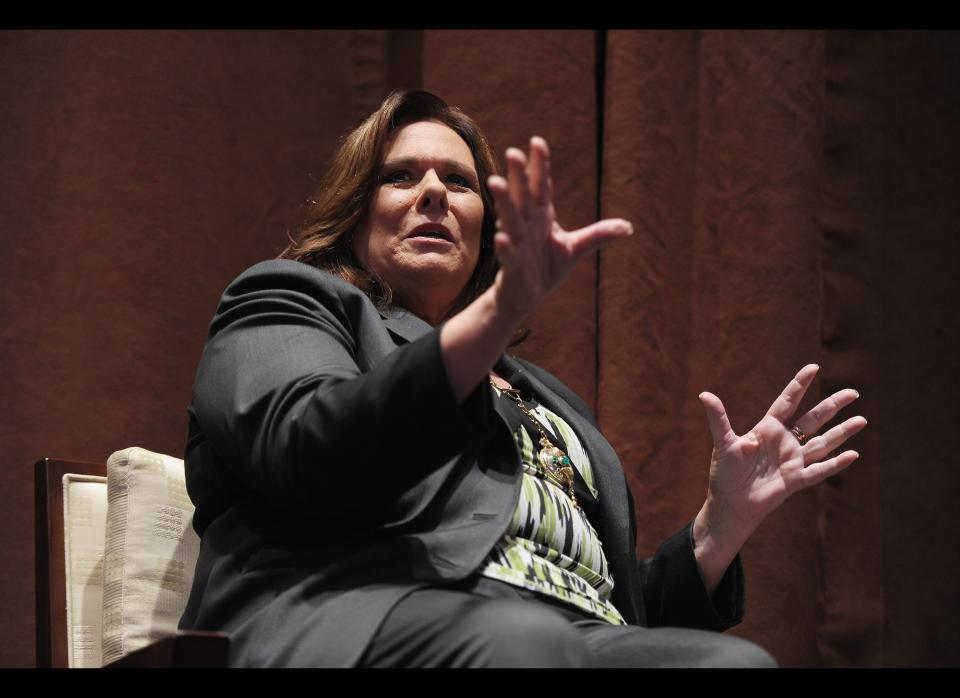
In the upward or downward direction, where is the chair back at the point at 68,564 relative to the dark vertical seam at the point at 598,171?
downward

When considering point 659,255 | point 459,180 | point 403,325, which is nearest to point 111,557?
point 403,325

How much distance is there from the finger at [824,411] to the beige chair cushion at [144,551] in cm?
72

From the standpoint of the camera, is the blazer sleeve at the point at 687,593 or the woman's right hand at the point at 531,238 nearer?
the woman's right hand at the point at 531,238

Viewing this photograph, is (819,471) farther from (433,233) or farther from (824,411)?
(433,233)

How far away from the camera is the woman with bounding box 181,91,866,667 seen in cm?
91

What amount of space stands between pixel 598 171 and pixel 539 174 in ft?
3.93

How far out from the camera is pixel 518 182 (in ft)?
2.93

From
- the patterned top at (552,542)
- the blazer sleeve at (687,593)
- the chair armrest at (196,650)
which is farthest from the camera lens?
the blazer sleeve at (687,593)

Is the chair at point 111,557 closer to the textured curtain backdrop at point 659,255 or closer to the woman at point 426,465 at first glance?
the woman at point 426,465

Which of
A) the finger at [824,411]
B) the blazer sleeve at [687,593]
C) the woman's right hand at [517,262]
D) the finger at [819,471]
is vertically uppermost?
the woman's right hand at [517,262]

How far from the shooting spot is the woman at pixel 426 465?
0.91 m

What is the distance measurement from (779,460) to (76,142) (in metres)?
1.22

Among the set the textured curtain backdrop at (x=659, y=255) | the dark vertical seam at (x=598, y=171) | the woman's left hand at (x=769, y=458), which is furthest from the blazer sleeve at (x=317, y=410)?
the dark vertical seam at (x=598, y=171)

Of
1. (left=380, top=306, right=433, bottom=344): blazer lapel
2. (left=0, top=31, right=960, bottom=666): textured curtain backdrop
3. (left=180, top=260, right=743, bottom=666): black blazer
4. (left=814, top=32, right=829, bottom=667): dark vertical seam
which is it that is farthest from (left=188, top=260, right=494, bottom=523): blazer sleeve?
(left=814, top=32, right=829, bottom=667): dark vertical seam
